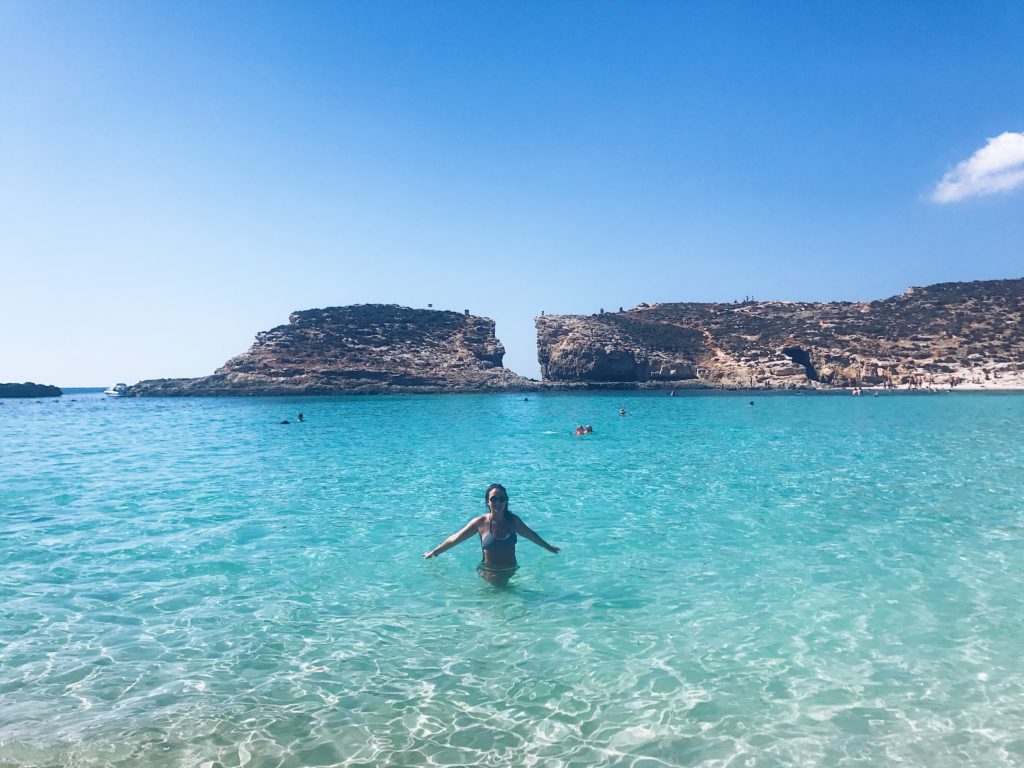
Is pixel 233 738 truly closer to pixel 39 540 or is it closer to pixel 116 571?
pixel 116 571

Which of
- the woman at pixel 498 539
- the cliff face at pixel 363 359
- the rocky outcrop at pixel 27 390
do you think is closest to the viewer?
the woman at pixel 498 539

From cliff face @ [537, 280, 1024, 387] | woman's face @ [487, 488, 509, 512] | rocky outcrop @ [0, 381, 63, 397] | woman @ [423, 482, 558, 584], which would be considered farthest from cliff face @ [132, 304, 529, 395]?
woman's face @ [487, 488, 509, 512]

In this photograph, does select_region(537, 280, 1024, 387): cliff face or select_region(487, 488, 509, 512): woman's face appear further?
select_region(537, 280, 1024, 387): cliff face

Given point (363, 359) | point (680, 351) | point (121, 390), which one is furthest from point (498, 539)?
point (121, 390)

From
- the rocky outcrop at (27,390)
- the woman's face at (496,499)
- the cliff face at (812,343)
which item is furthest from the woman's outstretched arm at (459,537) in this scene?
the rocky outcrop at (27,390)

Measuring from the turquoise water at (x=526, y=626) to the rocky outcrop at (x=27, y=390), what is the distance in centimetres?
10695

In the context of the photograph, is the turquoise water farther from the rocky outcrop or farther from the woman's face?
the rocky outcrop

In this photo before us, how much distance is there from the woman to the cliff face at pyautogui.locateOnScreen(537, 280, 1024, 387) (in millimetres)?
77240

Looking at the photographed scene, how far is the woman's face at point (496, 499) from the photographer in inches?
324

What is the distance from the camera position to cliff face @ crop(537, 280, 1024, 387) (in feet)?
245

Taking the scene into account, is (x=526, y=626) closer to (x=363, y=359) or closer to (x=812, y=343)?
(x=363, y=359)

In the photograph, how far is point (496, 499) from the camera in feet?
27.0

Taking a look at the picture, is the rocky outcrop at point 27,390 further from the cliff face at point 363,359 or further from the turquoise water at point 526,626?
the turquoise water at point 526,626

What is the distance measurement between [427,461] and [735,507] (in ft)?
36.2
